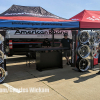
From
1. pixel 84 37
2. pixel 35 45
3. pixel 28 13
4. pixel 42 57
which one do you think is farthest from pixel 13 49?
pixel 84 37

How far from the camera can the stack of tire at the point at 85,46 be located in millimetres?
5191

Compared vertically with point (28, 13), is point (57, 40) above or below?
below

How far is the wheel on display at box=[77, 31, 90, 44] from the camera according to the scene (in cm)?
510

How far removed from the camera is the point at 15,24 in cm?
487

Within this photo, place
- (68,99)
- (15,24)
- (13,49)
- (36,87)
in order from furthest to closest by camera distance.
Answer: (13,49) → (15,24) → (36,87) → (68,99)

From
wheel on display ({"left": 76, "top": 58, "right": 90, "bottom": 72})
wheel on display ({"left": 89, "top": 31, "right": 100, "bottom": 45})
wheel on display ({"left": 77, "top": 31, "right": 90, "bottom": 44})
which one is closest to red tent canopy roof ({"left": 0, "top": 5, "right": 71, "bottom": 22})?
wheel on display ({"left": 77, "top": 31, "right": 90, "bottom": 44})

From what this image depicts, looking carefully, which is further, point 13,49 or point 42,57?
point 13,49

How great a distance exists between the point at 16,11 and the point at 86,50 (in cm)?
483

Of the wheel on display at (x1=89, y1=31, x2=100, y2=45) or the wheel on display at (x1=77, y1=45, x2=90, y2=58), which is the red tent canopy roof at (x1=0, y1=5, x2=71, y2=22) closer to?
the wheel on display at (x1=89, y1=31, x2=100, y2=45)

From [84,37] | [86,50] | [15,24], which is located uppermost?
[15,24]

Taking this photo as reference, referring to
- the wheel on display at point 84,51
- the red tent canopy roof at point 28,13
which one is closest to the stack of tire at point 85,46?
the wheel on display at point 84,51

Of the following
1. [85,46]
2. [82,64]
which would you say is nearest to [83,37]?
[85,46]

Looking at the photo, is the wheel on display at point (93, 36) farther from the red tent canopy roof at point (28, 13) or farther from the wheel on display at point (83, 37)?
the red tent canopy roof at point (28, 13)

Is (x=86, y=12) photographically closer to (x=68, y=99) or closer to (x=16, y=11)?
(x=16, y=11)
